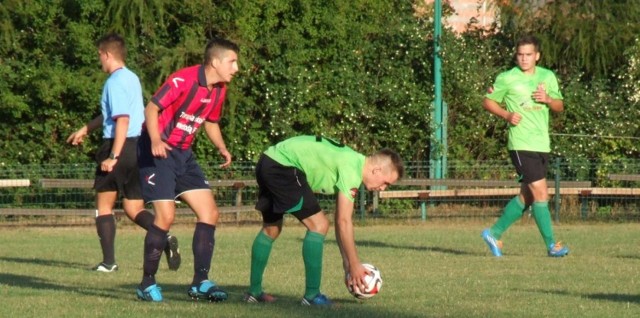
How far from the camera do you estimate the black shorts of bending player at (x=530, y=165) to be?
40.9 feet

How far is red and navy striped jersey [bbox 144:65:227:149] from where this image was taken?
8.33 meters

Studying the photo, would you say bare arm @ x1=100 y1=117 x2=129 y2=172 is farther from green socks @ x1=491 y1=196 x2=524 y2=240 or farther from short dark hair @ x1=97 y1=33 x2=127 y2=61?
green socks @ x1=491 y1=196 x2=524 y2=240

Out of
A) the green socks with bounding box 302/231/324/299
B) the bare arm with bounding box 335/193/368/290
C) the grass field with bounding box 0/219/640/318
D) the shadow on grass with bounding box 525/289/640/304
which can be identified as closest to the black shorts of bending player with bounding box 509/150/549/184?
the grass field with bounding box 0/219/640/318

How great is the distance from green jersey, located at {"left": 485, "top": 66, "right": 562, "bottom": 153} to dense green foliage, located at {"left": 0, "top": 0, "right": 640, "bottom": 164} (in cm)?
841

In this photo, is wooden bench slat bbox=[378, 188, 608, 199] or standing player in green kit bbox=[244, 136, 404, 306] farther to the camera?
wooden bench slat bbox=[378, 188, 608, 199]

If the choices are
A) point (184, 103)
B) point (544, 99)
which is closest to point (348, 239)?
point (184, 103)

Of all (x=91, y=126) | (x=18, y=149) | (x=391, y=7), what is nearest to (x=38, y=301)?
(x=91, y=126)

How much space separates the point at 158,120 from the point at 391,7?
549 inches

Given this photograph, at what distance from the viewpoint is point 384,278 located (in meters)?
10.2

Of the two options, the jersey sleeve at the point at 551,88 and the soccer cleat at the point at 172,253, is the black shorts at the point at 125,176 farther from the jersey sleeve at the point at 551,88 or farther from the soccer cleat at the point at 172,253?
the jersey sleeve at the point at 551,88

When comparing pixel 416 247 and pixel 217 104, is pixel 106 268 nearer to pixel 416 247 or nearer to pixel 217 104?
pixel 217 104

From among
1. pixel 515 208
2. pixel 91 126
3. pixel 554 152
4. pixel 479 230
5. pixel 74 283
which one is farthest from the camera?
pixel 554 152

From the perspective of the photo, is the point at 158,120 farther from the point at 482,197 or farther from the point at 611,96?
the point at 611,96

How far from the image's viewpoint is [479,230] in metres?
18.0
